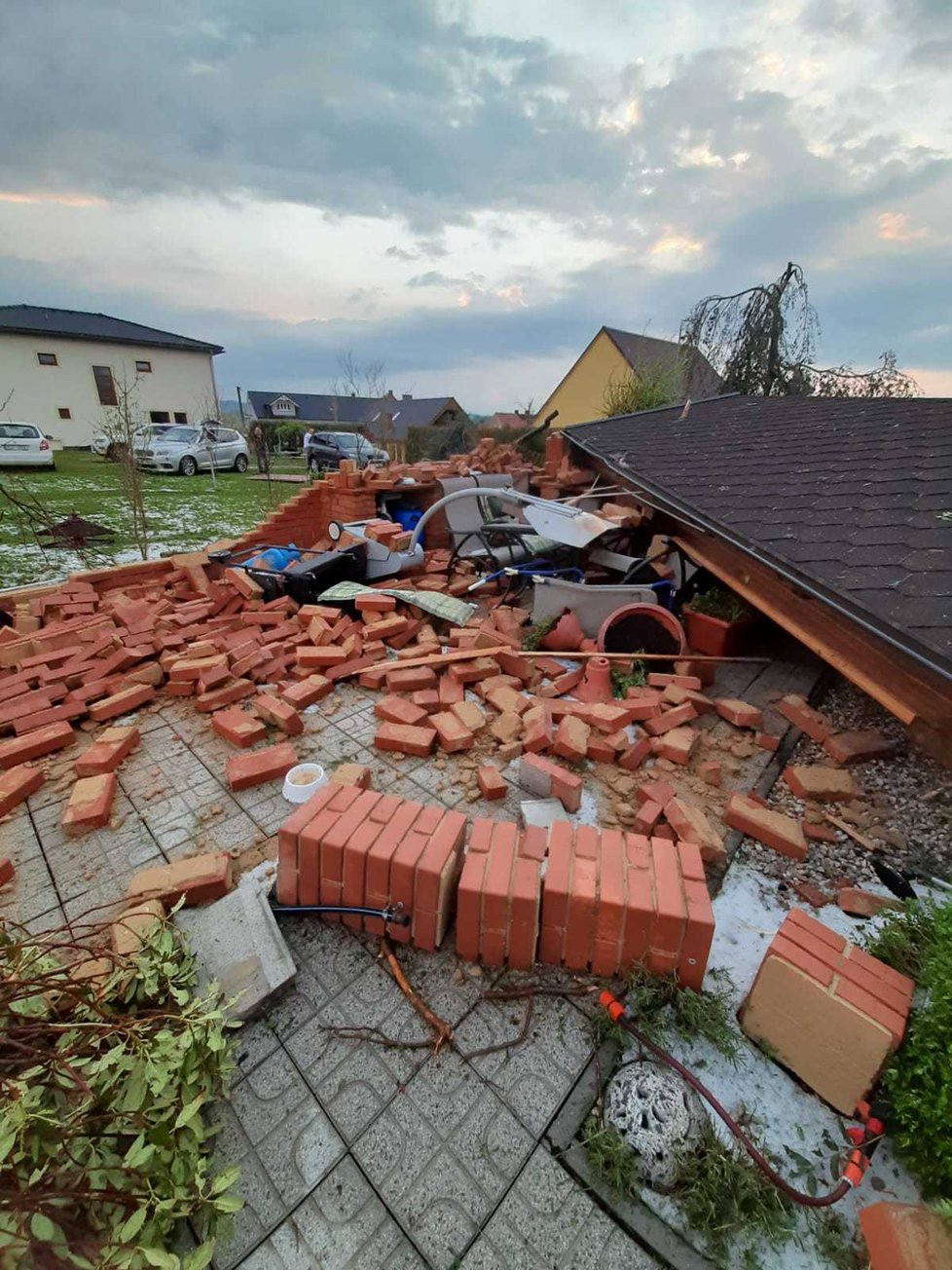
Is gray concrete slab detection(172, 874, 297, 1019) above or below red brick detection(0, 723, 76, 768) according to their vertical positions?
below

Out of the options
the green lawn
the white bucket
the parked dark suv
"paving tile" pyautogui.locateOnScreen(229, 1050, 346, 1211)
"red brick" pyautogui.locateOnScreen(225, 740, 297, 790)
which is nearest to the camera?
"paving tile" pyautogui.locateOnScreen(229, 1050, 346, 1211)

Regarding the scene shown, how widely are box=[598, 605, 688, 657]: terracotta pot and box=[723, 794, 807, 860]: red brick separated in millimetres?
1727

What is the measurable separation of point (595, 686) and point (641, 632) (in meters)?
0.75

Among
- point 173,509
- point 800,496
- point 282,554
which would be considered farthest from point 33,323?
point 800,496

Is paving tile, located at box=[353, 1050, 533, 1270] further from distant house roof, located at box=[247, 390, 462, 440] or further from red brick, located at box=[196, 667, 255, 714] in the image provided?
distant house roof, located at box=[247, 390, 462, 440]

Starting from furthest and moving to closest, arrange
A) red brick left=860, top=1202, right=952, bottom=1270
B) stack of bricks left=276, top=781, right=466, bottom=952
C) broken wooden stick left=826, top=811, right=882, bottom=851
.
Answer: broken wooden stick left=826, top=811, right=882, bottom=851
stack of bricks left=276, top=781, right=466, bottom=952
red brick left=860, top=1202, right=952, bottom=1270

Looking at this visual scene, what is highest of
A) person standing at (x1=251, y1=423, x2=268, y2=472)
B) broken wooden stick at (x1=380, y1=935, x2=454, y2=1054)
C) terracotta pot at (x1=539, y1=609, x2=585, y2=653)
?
person standing at (x1=251, y1=423, x2=268, y2=472)

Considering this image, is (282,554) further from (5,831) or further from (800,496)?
(800,496)

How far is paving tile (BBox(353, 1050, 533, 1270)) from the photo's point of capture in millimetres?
1308

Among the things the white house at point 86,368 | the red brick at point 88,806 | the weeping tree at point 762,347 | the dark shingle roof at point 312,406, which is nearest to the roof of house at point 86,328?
the white house at point 86,368

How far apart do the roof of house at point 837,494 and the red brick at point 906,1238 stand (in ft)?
4.72

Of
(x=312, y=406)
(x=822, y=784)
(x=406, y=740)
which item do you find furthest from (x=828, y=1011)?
(x=312, y=406)

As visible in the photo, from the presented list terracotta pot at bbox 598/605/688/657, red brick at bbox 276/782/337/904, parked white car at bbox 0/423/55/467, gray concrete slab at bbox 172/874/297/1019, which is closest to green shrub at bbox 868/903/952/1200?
gray concrete slab at bbox 172/874/297/1019

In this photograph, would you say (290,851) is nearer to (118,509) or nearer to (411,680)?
(411,680)
